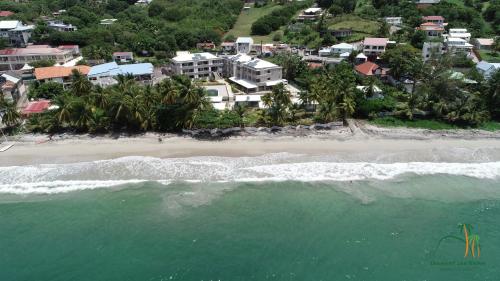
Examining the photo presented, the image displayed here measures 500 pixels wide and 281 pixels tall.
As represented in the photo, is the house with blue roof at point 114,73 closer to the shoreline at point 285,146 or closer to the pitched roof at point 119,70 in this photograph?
the pitched roof at point 119,70

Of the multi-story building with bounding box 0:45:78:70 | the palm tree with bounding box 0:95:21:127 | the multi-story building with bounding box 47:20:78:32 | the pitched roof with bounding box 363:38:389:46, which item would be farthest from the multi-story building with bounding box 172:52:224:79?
the multi-story building with bounding box 47:20:78:32

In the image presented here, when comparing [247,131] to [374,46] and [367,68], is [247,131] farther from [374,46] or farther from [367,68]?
[374,46]

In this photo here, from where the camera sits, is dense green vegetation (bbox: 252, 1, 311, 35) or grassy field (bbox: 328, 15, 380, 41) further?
dense green vegetation (bbox: 252, 1, 311, 35)

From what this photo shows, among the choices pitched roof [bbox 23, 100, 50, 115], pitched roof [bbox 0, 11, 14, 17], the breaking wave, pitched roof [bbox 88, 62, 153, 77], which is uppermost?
pitched roof [bbox 0, 11, 14, 17]

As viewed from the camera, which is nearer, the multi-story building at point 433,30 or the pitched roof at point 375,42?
the pitched roof at point 375,42

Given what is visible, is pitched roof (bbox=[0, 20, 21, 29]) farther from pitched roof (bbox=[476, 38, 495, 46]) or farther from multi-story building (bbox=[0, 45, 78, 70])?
pitched roof (bbox=[476, 38, 495, 46])

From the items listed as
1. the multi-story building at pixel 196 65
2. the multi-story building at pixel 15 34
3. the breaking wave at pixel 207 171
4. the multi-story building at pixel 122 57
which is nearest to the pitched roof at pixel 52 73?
the multi-story building at pixel 122 57
